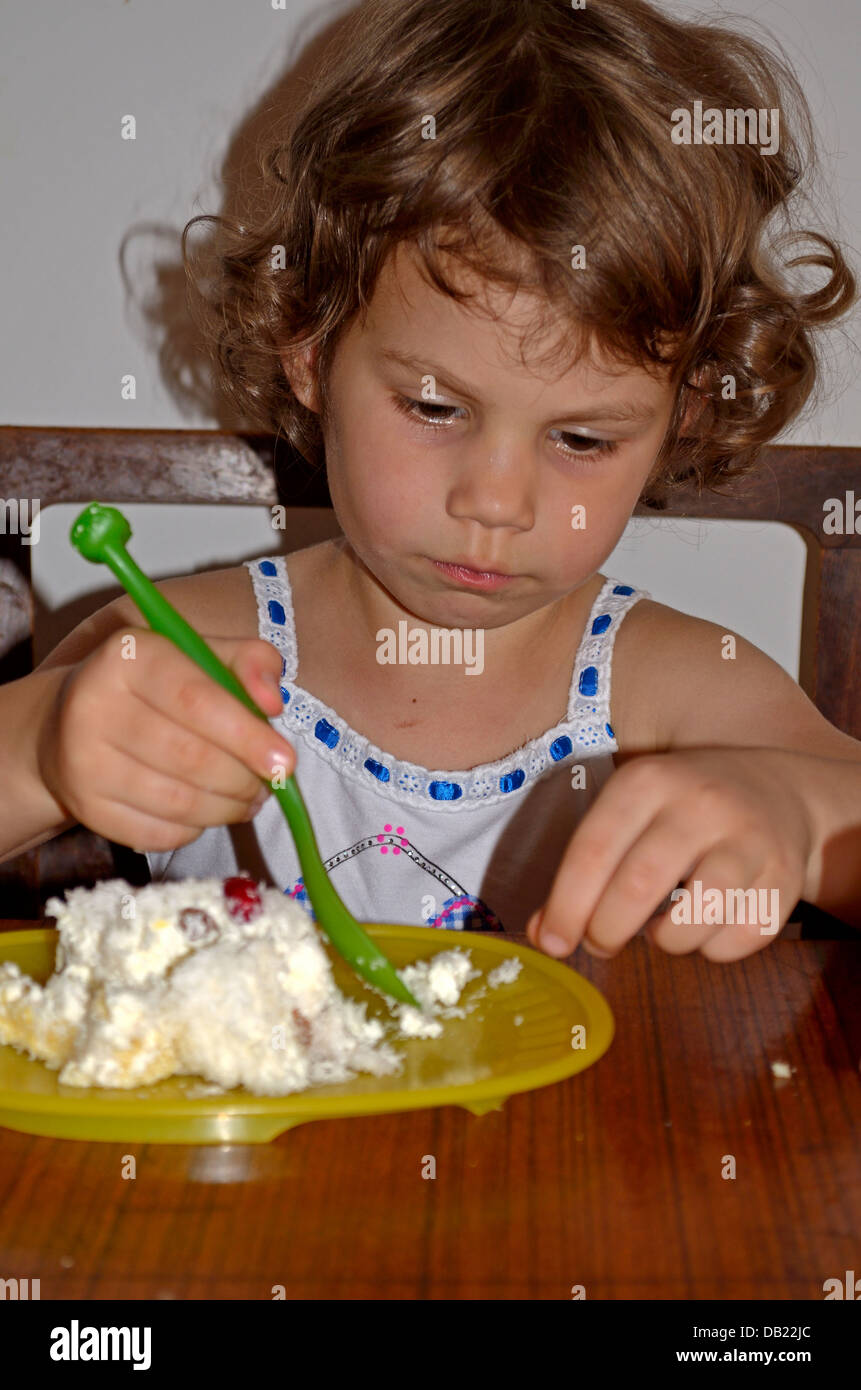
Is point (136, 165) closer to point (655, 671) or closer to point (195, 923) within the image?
point (655, 671)

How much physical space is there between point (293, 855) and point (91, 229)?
0.59 meters

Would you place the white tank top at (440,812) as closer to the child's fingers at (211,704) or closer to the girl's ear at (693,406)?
Answer: the girl's ear at (693,406)

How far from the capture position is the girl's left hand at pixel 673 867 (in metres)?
0.63

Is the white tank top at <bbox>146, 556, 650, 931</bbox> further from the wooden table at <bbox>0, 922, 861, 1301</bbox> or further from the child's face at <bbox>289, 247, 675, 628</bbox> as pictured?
the wooden table at <bbox>0, 922, 861, 1301</bbox>

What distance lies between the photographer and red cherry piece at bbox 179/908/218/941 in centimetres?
62

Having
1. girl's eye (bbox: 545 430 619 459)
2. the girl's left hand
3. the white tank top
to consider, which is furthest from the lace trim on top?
the girl's left hand

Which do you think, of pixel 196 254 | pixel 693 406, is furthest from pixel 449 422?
pixel 196 254

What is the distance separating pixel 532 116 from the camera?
2.72ft

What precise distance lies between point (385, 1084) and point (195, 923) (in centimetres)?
12

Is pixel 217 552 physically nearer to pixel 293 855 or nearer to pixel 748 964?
pixel 293 855

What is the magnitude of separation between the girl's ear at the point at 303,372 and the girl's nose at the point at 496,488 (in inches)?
9.3

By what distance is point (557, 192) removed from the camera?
0.81 meters

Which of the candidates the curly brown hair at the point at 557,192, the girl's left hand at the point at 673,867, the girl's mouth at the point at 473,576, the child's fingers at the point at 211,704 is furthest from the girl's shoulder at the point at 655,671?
the child's fingers at the point at 211,704

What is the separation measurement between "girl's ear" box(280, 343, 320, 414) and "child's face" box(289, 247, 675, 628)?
72mm
